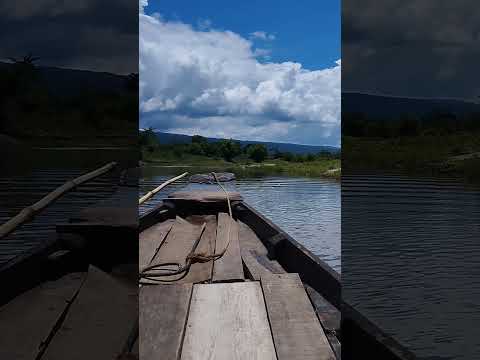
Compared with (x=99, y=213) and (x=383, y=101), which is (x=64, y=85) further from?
(x=383, y=101)

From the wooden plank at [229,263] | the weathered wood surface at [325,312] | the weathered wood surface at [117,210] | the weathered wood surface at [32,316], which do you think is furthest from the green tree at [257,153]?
the weathered wood surface at [32,316]

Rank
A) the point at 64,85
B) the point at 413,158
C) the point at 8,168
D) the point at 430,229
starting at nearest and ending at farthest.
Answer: the point at 8,168 < the point at 64,85 < the point at 413,158 < the point at 430,229

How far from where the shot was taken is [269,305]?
2.32 meters

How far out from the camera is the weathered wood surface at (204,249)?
3.23m

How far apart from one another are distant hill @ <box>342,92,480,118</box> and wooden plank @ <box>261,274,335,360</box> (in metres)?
0.90

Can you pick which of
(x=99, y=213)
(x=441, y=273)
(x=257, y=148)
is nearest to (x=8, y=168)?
(x=99, y=213)

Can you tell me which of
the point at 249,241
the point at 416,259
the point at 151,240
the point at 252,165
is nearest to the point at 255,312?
the point at 416,259

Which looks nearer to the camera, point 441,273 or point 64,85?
point 64,85

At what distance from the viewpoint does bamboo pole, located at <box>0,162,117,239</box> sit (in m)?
1.08

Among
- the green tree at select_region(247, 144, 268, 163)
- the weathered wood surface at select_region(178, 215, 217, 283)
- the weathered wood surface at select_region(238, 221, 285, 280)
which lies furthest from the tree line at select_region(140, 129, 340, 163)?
the weathered wood surface at select_region(238, 221, 285, 280)

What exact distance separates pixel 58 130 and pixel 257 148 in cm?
3277

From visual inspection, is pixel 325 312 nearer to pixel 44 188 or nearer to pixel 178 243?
pixel 44 188

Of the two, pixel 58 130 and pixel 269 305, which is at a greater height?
pixel 58 130

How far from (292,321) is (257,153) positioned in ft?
104
